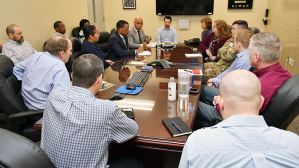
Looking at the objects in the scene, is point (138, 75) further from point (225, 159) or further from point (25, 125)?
point (225, 159)

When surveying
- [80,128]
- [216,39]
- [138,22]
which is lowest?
[80,128]

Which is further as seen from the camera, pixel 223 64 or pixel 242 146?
pixel 223 64

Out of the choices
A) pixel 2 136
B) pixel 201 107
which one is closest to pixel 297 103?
pixel 201 107

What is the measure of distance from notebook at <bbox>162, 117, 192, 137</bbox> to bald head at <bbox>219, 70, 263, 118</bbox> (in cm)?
31

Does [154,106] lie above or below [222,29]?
below

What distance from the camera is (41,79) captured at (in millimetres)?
1676

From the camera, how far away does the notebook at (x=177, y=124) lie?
117 cm

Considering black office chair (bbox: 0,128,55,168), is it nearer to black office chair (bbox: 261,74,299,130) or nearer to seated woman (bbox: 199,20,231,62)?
black office chair (bbox: 261,74,299,130)

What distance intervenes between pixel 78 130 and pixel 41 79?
0.91 metres

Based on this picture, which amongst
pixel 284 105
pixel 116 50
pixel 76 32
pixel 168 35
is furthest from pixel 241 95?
pixel 76 32

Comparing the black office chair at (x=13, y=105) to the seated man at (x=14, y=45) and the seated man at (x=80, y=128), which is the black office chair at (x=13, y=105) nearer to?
the seated man at (x=80, y=128)

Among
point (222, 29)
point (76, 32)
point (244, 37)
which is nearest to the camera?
point (244, 37)

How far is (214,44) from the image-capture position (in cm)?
372

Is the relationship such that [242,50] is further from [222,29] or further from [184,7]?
[184,7]
